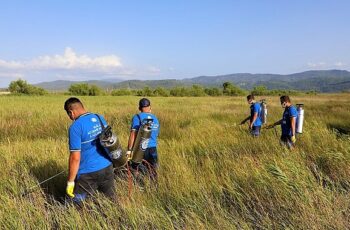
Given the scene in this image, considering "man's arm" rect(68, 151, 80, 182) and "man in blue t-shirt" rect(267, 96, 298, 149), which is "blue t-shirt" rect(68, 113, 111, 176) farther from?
"man in blue t-shirt" rect(267, 96, 298, 149)

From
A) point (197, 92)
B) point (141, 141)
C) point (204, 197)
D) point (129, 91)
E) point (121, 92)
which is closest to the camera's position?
point (204, 197)

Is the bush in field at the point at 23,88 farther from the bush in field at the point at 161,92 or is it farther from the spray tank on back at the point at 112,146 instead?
the spray tank on back at the point at 112,146

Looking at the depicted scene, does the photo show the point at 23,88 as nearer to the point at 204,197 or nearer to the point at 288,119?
the point at 288,119

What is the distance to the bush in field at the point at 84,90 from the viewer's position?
224 feet

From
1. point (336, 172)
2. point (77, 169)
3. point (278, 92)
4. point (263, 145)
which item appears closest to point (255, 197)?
point (336, 172)

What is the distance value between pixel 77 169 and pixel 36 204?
2.50 ft

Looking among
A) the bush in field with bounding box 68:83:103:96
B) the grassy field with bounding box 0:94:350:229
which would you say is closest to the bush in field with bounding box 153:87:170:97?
the bush in field with bounding box 68:83:103:96

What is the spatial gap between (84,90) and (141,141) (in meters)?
65.3

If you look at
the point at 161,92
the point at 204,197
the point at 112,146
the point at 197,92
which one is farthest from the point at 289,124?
the point at 197,92

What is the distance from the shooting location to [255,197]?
14.6 ft

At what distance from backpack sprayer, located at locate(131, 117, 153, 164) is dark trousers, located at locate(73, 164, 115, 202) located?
0.91 metres

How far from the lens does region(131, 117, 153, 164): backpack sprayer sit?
5.50 metres

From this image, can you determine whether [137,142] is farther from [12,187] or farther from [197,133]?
[197,133]

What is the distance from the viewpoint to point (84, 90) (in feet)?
225
